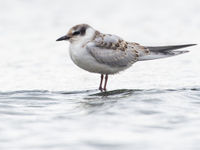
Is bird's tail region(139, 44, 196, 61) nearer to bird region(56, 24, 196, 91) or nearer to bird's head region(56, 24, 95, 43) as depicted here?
bird region(56, 24, 196, 91)

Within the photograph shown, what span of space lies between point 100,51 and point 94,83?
1475mm

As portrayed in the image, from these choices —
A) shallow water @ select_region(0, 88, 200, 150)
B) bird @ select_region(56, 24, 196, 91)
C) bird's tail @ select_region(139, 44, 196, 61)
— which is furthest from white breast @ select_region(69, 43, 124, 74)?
bird's tail @ select_region(139, 44, 196, 61)

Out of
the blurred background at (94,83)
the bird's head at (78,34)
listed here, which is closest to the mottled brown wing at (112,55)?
the bird's head at (78,34)

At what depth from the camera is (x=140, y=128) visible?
25.7 feet

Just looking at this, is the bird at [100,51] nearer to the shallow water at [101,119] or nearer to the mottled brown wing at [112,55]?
the mottled brown wing at [112,55]

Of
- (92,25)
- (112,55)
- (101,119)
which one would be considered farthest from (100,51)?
(92,25)

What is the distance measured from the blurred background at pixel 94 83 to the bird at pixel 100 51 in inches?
19.6

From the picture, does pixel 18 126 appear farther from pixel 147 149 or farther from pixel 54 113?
pixel 147 149

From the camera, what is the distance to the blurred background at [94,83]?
7.53m

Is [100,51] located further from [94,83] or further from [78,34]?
[94,83]

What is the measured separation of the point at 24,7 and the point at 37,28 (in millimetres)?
1565

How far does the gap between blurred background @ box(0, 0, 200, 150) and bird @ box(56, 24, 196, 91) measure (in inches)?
19.6

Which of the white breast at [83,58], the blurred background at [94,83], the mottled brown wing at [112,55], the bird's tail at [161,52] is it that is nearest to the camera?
the blurred background at [94,83]

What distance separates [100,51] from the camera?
10727mm
